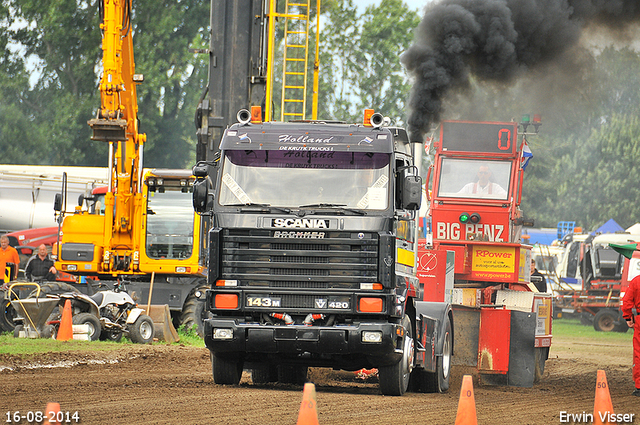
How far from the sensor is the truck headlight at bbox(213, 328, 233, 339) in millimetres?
10664

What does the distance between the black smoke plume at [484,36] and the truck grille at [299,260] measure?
6.64m

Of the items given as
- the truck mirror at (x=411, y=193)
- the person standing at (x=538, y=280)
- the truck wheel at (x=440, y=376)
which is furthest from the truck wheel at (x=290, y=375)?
the person standing at (x=538, y=280)

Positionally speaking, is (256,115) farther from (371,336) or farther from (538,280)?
(538,280)

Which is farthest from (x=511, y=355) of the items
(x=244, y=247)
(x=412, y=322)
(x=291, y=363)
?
(x=244, y=247)

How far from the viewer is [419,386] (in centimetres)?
1291

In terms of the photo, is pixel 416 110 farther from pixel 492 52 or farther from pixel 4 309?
pixel 4 309

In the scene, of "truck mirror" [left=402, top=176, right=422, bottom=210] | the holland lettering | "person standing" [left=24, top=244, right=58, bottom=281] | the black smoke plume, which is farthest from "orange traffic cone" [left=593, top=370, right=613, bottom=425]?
"person standing" [left=24, top=244, right=58, bottom=281]

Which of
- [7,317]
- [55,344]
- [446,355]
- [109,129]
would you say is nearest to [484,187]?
[446,355]

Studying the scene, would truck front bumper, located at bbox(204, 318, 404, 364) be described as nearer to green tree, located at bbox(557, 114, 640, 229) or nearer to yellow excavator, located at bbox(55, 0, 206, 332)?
yellow excavator, located at bbox(55, 0, 206, 332)

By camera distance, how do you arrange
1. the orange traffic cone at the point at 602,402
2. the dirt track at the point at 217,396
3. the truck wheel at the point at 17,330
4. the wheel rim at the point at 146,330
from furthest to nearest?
the wheel rim at the point at 146,330 → the truck wheel at the point at 17,330 → the dirt track at the point at 217,396 → the orange traffic cone at the point at 602,402

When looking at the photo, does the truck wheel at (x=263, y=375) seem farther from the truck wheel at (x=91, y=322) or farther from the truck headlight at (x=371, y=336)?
the truck wheel at (x=91, y=322)

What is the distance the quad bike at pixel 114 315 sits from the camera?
58.6ft

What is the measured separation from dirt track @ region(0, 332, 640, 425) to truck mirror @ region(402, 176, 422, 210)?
2257 mm

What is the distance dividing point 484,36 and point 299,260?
25.9 feet
